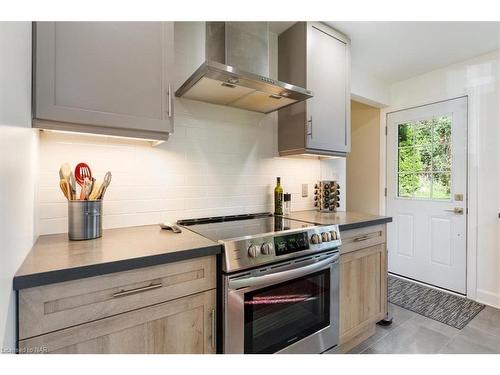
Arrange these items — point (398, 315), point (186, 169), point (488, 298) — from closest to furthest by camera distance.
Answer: point (186, 169), point (398, 315), point (488, 298)

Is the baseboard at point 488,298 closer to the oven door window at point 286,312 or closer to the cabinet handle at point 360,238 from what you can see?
the cabinet handle at point 360,238

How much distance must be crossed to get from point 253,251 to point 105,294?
Answer: 0.61 meters

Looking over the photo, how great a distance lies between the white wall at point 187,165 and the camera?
1335mm

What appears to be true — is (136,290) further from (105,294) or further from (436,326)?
(436,326)

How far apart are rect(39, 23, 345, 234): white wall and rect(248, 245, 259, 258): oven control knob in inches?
27.6

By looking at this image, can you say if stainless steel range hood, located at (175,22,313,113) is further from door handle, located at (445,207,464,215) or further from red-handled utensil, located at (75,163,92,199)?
door handle, located at (445,207,464,215)

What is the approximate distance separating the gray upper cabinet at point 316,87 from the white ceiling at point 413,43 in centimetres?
15

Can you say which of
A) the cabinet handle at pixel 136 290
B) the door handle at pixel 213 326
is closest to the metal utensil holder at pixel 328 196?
the door handle at pixel 213 326

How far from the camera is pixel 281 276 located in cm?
128

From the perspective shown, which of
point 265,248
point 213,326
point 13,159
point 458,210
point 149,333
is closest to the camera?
point 13,159

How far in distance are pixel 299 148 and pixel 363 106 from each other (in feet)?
6.77

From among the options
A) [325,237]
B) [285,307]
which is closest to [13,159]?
[285,307]

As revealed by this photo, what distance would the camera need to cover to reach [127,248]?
1.04 meters
